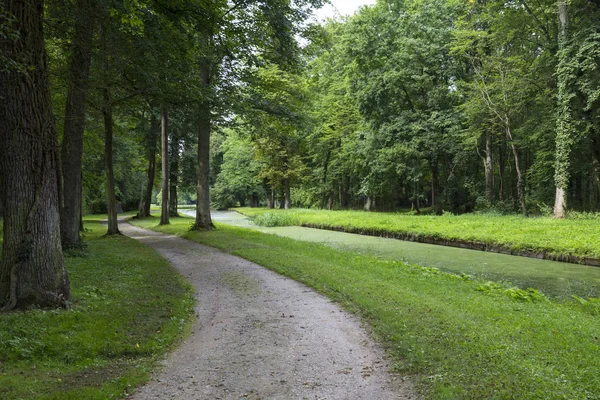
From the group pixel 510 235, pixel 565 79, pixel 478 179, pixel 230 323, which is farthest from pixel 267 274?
pixel 478 179

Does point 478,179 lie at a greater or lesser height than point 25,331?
greater

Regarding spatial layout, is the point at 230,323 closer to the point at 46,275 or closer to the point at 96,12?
the point at 46,275

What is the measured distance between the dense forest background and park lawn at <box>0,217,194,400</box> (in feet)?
15.6

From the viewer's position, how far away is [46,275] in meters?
5.78

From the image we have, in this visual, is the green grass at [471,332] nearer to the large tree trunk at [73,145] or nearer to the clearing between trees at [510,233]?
the clearing between trees at [510,233]

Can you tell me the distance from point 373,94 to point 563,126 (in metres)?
13.3

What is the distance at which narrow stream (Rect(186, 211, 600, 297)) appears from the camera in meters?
9.53

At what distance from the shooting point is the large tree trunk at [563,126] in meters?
19.0

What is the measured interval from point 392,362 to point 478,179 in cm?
3328

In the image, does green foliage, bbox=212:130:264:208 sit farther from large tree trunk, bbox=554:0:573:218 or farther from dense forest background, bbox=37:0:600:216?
large tree trunk, bbox=554:0:573:218

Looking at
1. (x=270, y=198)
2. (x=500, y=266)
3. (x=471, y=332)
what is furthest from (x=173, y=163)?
(x=471, y=332)

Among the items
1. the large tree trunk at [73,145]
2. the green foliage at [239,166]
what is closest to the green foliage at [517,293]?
the large tree trunk at [73,145]

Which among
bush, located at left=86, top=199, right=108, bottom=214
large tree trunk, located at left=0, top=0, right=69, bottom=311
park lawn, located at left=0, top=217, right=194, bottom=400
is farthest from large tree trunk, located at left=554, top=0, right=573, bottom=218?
bush, located at left=86, top=199, right=108, bottom=214

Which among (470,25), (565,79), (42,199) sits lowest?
(42,199)
